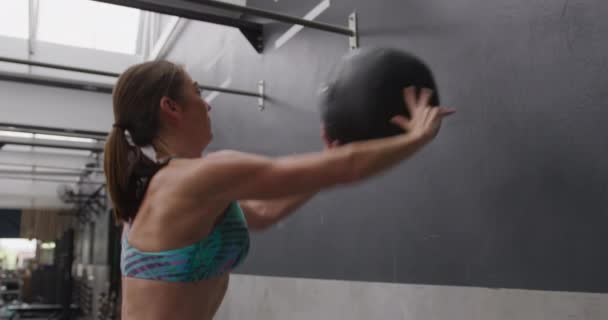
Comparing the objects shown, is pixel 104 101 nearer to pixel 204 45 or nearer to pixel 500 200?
pixel 204 45

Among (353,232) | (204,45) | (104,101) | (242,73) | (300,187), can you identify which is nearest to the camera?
(300,187)

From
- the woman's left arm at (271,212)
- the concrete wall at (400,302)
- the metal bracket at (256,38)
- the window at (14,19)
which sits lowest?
the concrete wall at (400,302)

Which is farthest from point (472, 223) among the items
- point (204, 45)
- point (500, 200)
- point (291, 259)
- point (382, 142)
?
point (204, 45)

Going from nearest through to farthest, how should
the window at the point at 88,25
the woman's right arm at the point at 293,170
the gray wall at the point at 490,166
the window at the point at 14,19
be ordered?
the woman's right arm at the point at 293,170 → the gray wall at the point at 490,166 → the window at the point at 14,19 → the window at the point at 88,25

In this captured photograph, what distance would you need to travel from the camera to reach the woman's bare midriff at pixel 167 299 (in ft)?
3.48

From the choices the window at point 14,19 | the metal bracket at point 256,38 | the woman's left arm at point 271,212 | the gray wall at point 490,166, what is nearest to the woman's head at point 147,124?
the woman's left arm at point 271,212

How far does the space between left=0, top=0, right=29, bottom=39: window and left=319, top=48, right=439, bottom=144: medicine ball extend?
584 centimetres

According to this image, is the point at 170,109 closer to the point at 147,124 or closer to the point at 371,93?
the point at 147,124

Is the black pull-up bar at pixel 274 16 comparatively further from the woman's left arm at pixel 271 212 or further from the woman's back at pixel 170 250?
the woman's back at pixel 170 250

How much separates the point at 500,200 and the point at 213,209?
37.4 inches

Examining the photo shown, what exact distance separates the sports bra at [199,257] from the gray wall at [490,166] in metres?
0.83

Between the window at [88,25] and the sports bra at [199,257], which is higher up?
the window at [88,25]

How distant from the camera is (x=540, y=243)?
145cm

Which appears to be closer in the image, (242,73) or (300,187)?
(300,187)
